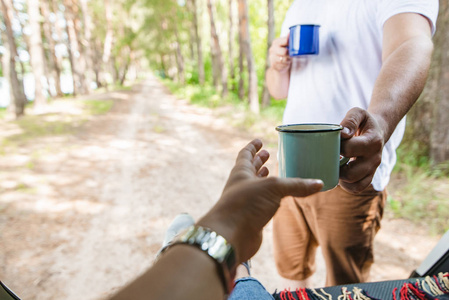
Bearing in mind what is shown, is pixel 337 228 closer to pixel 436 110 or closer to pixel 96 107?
pixel 436 110

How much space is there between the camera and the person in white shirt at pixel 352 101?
1.06m

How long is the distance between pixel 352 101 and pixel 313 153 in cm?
68

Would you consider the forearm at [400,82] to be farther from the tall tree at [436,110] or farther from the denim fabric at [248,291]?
the tall tree at [436,110]

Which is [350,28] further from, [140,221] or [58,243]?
[58,243]

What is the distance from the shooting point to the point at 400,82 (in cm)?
115

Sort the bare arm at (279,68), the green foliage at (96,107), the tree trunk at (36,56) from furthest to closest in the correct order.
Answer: the green foliage at (96,107) < the tree trunk at (36,56) < the bare arm at (279,68)

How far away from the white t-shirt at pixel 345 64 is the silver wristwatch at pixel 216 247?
104 centimetres

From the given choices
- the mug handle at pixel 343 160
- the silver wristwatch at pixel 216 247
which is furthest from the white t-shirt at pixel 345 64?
the silver wristwatch at pixel 216 247

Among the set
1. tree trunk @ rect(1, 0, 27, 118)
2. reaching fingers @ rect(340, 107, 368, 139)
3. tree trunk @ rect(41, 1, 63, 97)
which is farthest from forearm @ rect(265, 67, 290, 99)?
tree trunk @ rect(41, 1, 63, 97)

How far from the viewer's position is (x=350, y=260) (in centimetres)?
159

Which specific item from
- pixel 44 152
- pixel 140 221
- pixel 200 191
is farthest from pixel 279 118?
pixel 44 152

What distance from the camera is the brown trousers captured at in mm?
1511

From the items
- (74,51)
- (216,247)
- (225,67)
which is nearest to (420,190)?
(216,247)

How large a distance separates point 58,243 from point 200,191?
2.06m
